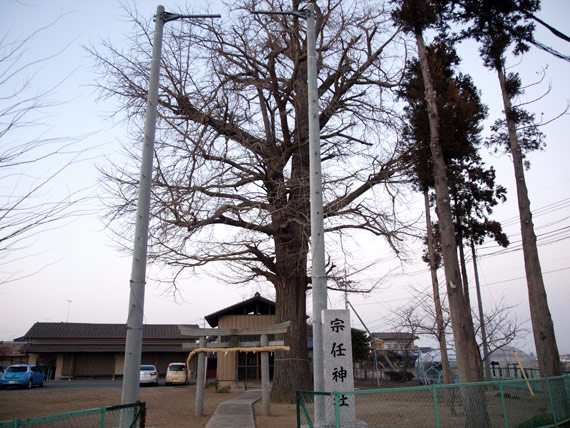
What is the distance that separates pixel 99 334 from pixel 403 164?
111 ft

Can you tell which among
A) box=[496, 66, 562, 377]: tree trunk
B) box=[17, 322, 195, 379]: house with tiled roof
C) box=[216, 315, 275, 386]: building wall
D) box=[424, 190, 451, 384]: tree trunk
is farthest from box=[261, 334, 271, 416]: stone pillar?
box=[17, 322, 195, 379]: house with tiled roof

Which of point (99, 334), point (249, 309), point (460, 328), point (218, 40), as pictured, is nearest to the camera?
point (460, 328)

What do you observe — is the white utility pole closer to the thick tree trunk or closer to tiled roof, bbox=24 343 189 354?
the thick tree trunk

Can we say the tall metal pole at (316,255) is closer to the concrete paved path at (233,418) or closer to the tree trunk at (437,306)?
the concrete paved path at (233,418)

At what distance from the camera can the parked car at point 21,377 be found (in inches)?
933

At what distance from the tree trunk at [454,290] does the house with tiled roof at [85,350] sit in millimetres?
28439

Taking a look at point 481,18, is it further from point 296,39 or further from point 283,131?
point 283,131

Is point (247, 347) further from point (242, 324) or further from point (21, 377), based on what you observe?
point (21, 377)

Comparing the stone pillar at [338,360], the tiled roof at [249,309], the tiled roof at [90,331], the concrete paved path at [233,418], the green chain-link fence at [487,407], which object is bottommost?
the concrete paved path at [233,418]

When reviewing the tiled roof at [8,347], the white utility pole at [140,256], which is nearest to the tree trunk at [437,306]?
the white utility pole at [140,256]

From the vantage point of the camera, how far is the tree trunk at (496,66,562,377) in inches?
440

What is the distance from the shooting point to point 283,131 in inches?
629

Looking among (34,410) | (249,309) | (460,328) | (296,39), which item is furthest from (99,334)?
(460,328)

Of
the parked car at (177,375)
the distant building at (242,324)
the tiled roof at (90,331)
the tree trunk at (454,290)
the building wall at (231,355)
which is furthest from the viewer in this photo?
the tiled roof at (90,331)
